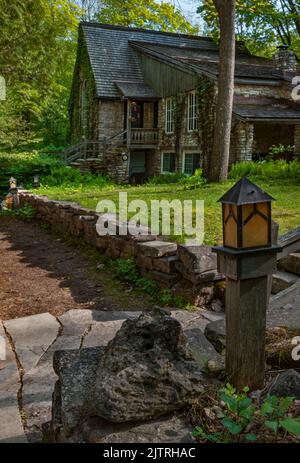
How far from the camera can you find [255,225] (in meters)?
2.21

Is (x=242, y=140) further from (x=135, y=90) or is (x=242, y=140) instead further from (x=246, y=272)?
(x=246, y=272)

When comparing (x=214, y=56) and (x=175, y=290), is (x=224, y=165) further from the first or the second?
(x=214, y=56)

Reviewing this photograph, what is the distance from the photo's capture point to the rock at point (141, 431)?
181 centimetres

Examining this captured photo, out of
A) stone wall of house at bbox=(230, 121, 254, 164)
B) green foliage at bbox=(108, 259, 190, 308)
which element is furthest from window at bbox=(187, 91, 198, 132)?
green foliage at bbox=(108, 259, 190, 308)

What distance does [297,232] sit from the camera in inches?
173

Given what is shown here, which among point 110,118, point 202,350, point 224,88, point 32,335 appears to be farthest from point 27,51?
point 202,350

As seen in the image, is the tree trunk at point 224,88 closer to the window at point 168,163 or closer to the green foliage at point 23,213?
the green foliage at point 23,213

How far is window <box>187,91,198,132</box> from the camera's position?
67.1ft

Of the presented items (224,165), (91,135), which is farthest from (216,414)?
(91,135)

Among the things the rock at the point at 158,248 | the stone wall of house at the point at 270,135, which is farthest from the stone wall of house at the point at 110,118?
the rock at the point at 158,248

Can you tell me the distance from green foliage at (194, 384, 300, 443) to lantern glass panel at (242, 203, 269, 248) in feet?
2.38

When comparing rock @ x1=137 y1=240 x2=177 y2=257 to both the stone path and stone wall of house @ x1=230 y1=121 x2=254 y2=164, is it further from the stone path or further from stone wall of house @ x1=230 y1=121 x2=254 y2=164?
stone wall of house @ x1=230 y1=121 x2=254 y2=164

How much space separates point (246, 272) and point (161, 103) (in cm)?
2228

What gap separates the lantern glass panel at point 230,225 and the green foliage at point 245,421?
2.33 ft
